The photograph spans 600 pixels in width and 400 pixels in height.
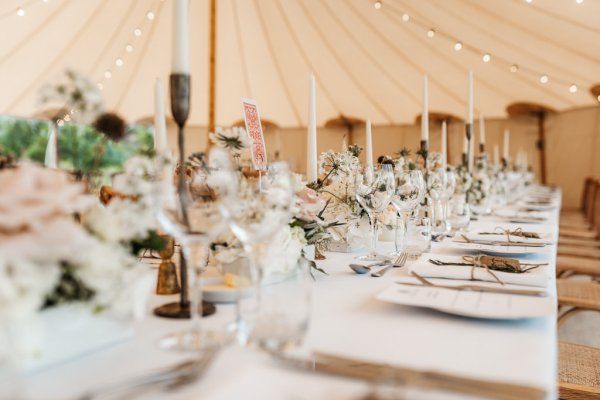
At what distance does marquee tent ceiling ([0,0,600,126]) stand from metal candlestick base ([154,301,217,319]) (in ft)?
20.7

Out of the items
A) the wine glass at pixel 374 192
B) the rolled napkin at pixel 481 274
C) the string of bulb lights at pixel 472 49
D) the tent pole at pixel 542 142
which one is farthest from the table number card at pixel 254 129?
the tent pole at pixel 542 142

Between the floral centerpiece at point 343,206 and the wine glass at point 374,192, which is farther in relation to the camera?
the floral centerpiece at point 343,206

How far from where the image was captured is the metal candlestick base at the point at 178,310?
97 cm

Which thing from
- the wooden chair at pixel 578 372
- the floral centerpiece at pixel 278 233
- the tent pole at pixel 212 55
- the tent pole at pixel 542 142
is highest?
the tent pole at pixel 212 55

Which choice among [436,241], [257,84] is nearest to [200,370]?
[436,241]

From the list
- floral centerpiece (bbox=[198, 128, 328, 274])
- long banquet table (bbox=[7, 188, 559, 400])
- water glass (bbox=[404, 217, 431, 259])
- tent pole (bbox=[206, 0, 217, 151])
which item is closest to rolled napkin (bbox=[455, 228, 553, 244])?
water glass (bbox=[404, 217, 431, 259])

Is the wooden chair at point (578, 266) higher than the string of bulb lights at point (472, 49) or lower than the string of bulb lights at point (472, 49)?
lower

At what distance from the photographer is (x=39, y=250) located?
662 millimetres

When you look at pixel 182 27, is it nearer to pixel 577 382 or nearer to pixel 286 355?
pixel 286 355

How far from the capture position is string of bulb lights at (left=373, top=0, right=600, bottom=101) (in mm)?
7242

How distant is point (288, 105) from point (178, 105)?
9897 mm

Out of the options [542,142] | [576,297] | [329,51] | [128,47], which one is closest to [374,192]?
[576,297]

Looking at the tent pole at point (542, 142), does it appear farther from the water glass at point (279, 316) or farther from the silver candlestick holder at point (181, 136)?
the water glass at point (279, 316)

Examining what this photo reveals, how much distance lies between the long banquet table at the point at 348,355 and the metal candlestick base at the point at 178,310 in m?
0.02
